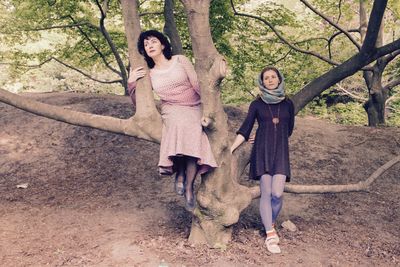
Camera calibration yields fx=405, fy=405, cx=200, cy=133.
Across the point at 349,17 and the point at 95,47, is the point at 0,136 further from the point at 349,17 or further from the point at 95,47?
the point at 349,17

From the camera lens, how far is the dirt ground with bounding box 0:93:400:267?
411cm

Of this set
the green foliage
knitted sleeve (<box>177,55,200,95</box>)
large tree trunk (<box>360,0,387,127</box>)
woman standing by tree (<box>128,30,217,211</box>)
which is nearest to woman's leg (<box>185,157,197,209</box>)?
woman standing by tree (<box>128,30,217,211</box>)

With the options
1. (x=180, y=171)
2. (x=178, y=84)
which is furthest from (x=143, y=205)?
(x=178, y=84)

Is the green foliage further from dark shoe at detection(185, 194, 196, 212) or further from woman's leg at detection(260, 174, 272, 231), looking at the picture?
dark shoe at detection(185, 194, 196, 212)

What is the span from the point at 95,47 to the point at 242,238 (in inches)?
352

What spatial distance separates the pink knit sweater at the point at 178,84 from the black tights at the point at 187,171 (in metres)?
0.56

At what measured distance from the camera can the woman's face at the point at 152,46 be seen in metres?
3.79

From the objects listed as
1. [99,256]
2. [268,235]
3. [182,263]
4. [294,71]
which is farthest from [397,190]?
[294,71]

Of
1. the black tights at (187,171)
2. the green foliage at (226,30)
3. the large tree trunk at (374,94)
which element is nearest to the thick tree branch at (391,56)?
the large tree trunk at (374,94)

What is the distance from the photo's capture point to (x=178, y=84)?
3.76 meters

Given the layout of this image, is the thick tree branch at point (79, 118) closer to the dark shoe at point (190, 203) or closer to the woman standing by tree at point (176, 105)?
the woman standing by tree at point (176, 105)

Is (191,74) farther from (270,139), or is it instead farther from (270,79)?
(270,139)

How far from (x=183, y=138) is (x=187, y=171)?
404 mm

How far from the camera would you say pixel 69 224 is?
4.84 meters
